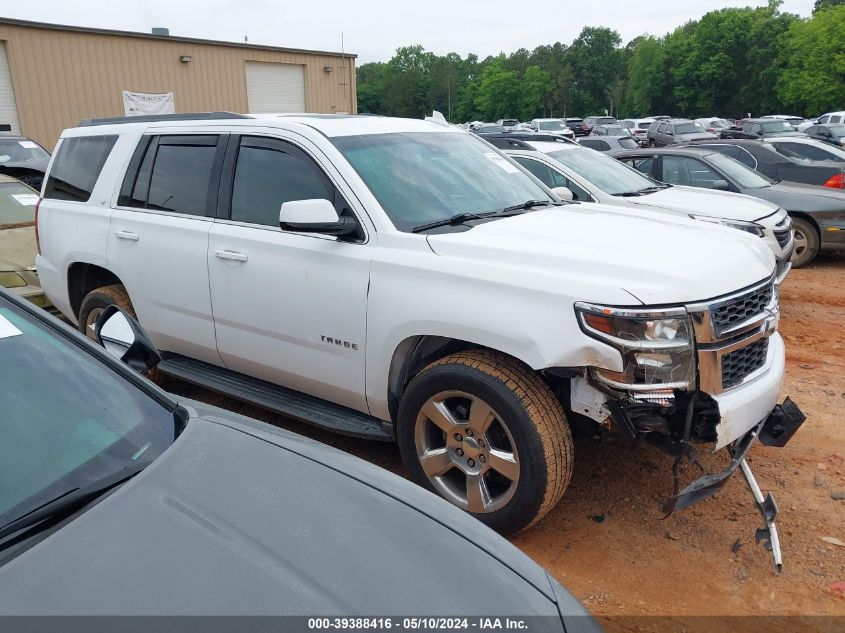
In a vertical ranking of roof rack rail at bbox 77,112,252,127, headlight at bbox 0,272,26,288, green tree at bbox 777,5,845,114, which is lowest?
headlight at bbox 0,272,26,288

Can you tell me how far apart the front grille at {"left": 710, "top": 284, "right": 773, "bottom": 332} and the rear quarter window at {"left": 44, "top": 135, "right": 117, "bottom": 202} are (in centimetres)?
424

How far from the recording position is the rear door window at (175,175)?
4277 mm

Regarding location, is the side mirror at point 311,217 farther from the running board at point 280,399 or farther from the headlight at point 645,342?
the headlight at point 645,342

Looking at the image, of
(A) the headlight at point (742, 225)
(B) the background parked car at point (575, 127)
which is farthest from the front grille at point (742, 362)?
(B) the background parked car at point (575, 127)

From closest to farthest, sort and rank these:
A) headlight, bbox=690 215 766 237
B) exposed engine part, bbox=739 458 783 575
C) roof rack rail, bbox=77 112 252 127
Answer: exposed engine part, bbox=739 458 783 575 → roof rack rail, bbox=77 112 252 127 → headlight, bbox=690 215 766 237

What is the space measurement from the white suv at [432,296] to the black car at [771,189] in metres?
5.82

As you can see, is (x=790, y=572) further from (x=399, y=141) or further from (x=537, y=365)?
(x=399, y=141)

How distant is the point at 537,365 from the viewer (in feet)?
9.65

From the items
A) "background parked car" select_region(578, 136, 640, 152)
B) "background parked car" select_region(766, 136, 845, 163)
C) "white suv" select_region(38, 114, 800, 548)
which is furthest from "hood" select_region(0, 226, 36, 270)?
"background parked car" select_region(766, 136, 845, 163)

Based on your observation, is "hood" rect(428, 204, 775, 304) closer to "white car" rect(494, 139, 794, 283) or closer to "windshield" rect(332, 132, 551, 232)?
"windshield" rect(332, 132, 551, 232)

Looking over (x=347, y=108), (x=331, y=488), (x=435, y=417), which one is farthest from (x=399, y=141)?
(x=347, y=108)

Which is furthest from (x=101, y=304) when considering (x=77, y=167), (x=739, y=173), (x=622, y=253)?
(x=739, y=173)

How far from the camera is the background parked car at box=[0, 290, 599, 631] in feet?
4.80

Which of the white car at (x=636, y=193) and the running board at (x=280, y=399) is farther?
the white car at (x=636, y=193)
